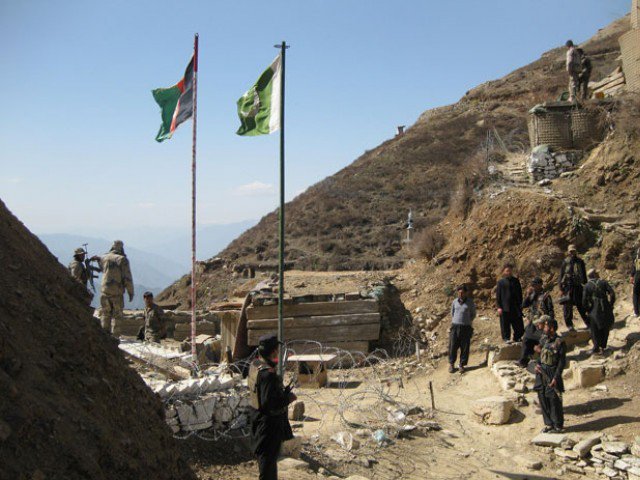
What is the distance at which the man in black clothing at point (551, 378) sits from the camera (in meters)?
8.47

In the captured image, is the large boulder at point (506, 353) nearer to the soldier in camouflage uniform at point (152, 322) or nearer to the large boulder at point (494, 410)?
the large boulder at point (494, 410)

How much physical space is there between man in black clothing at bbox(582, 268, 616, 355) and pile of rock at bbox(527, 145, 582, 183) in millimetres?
6048

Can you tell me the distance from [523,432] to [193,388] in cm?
475

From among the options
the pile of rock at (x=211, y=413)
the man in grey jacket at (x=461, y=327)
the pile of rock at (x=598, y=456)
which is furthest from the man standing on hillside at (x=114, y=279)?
the pile of rock at (x=598, y=456)

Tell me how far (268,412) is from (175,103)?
7231 millimetres

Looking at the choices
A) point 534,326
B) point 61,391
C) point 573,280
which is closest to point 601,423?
point 534,326

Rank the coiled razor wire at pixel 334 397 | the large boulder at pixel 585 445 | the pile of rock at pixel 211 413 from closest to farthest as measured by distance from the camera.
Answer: the pile of rock at pixel 211 413, the coiled razor wire at pixel 334 397, the large boulder at pixel 585 445

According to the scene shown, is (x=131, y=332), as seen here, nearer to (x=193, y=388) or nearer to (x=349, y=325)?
(x=349, y=325)

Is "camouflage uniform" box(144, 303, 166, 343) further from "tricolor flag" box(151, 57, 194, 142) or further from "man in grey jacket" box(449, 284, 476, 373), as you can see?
"man in grey jacket" box(449, 284, 476, 373)

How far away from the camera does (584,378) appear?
9.84 m

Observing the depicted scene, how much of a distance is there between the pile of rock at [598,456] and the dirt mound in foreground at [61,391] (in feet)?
16.9

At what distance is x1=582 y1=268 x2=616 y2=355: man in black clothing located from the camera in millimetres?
10344

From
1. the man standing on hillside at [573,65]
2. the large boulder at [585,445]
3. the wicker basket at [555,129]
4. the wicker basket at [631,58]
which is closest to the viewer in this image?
the large boulder at [585,445]

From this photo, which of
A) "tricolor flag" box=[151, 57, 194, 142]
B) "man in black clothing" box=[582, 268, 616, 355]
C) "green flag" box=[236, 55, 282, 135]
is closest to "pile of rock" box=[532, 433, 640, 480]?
"man in black clothing" box=[582, 268, 616, 355]
